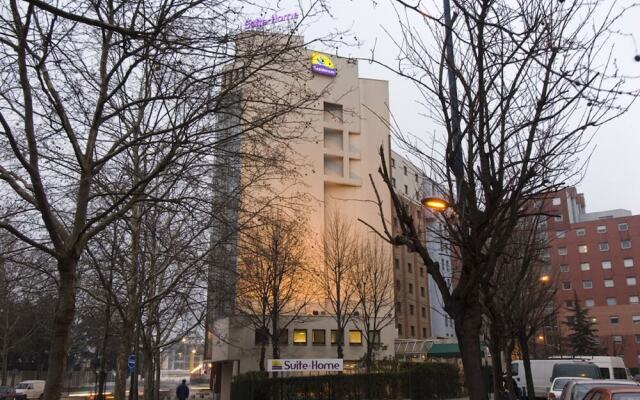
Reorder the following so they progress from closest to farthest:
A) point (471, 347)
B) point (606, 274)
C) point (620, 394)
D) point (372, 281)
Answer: point (471, 347) → point (620, 394) → point (372, 281) → point (606, 274)

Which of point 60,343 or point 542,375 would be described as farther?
point 542,375

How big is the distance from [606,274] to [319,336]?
5641 centimetres

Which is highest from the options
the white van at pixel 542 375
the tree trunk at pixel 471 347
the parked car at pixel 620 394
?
the tree trunk at pixel 471 347

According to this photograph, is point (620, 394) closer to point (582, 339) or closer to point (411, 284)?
point (411, 284)

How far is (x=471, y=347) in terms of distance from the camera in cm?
806

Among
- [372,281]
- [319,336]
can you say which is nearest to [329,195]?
[372,281]

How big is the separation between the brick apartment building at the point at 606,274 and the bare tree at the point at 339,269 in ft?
153

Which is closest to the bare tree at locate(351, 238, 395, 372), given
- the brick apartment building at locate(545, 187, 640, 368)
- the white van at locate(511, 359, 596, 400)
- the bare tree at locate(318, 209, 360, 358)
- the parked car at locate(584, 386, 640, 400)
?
the bare tree at locate(318, 209, 360, 358)

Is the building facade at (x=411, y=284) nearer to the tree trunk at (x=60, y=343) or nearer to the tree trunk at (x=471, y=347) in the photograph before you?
the tree trunk at (x=471, y=347)

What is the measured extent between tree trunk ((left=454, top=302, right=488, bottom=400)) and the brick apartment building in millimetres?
76288

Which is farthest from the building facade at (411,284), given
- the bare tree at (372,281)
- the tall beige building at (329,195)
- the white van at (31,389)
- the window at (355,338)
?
the white van at (31,389)

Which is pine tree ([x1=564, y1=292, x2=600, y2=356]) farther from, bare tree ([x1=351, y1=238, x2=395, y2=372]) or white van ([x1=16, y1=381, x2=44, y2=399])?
white van ([x1=16, y1=381, x2=44, y2=399])

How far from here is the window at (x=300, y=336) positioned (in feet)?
152

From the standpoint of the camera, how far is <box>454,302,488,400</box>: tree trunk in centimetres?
782
